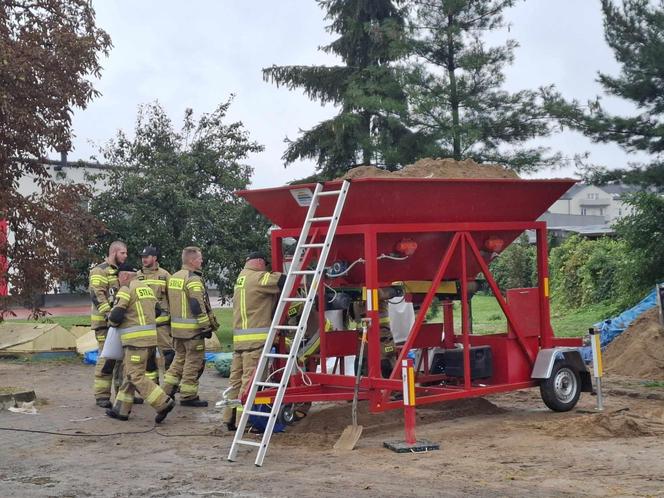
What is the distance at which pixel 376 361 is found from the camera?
9.10 meters

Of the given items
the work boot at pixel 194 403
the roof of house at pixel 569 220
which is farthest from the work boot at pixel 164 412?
the roof of house at pixel 569 220

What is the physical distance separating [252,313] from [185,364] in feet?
7.09

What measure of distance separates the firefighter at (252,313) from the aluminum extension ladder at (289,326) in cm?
22

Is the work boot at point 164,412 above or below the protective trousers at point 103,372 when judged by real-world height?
below

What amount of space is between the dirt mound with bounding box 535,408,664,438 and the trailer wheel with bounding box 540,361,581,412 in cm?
107

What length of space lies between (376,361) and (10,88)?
631 cm

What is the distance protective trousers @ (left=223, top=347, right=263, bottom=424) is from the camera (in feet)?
31.2

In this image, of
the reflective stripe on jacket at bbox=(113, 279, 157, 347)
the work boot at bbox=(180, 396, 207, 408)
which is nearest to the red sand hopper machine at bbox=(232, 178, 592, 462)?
the reflective stripe on jacket at bbox=(113, 279, 157, 347)

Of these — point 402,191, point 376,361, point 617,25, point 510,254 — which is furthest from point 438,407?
point 510,254

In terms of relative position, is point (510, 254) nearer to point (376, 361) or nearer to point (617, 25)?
point (617, 25)

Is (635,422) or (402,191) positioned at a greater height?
(402,191)

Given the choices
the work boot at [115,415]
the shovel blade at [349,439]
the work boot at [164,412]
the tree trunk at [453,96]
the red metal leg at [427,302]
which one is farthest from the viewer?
the tree trunk at [453,96]

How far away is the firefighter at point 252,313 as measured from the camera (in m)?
9.51

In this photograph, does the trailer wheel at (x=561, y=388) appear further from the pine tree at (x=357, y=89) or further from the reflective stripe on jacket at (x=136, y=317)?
the pine tree at (x=357, y=89)
